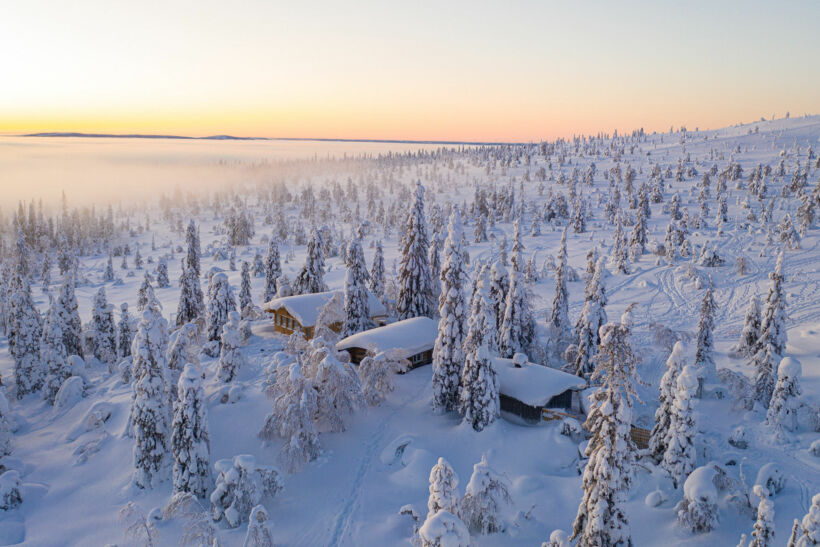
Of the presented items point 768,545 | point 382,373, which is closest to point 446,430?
point 382,373

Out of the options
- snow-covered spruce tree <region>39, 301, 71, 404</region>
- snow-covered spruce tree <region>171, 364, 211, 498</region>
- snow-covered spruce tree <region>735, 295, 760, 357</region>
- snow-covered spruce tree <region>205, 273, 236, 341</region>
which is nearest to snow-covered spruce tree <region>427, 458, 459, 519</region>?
snow-covered spruce tree <region>171, 364, 211, 498</region>

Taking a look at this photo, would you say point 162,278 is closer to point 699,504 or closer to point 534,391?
point 534,391

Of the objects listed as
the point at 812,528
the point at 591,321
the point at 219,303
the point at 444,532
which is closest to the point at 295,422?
the point at 444,532

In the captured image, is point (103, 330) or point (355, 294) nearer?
point (355, 294)

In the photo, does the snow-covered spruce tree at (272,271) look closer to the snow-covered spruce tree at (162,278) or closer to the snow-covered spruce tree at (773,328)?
the snow-covered spruce tree at (162,278)

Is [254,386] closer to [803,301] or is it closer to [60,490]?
[60,490]
